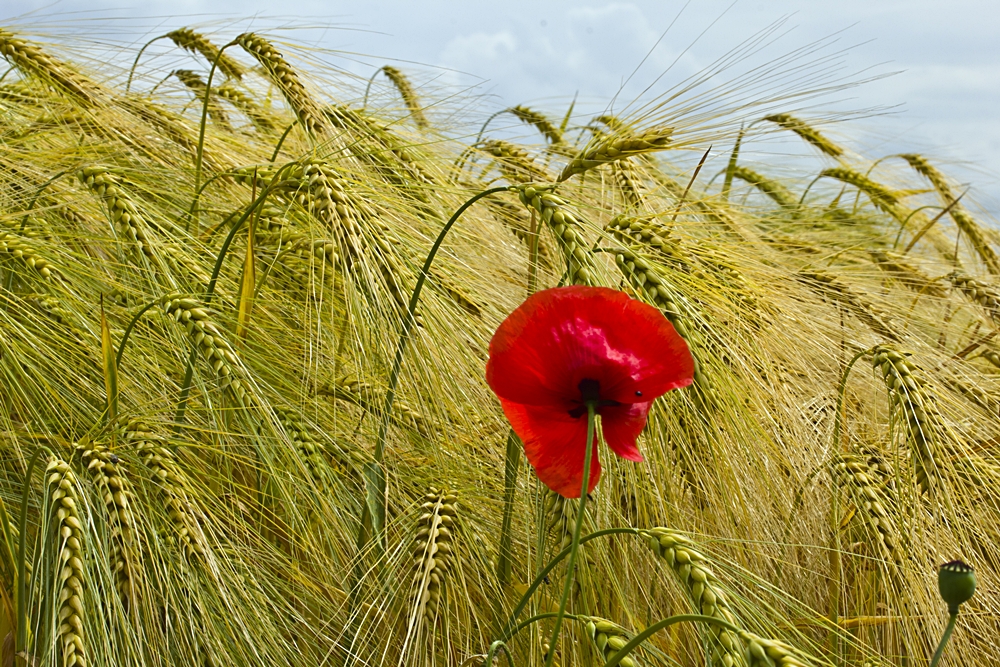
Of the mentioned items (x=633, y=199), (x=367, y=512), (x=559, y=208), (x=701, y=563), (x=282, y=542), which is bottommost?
(x=282, y=542)

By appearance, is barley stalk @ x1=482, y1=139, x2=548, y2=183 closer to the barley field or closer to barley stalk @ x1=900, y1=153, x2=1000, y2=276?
the barley field

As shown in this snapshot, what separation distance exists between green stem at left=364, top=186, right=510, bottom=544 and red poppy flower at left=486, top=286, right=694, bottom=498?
0.48ft

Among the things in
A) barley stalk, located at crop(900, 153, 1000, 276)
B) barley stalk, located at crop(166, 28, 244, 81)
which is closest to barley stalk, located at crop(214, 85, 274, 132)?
barley stalk, located at crop(166, 28, 244, 81)

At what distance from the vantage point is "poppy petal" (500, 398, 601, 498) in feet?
2.20

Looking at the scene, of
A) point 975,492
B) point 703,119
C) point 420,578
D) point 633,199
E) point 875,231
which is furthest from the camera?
point 875,231

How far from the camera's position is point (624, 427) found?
2.21ft

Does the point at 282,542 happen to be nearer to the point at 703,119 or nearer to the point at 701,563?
the point at 701,563

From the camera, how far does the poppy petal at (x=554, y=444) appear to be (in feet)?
2.20

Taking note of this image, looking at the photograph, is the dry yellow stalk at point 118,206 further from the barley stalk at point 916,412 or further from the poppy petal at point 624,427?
the barley stalk at point 916,412

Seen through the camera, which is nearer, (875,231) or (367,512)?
(367,512)

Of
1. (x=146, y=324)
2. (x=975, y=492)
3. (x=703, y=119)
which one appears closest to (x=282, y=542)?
(x=146, y=324)

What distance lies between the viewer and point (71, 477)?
70 centimetres

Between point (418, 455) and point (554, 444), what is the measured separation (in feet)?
1.04

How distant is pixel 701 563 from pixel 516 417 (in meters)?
0.18
